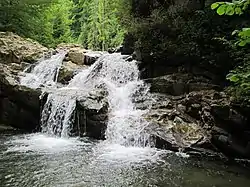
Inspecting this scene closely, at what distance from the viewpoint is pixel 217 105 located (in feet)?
28.4

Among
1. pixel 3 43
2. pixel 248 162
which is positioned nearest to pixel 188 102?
pixel 248 162

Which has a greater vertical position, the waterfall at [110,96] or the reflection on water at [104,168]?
the waterfall at [110,96]

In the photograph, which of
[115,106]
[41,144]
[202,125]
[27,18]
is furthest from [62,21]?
[202,125]

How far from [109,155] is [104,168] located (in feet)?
3.48

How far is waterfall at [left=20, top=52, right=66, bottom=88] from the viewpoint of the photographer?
13.2 m

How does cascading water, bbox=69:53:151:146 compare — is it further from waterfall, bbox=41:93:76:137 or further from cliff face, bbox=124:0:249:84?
waterfall, bbox=41:93:76:137

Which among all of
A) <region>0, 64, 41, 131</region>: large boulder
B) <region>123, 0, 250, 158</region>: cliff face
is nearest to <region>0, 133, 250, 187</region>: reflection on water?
A: <region>123, 0, 250, 158</region>: cliff face

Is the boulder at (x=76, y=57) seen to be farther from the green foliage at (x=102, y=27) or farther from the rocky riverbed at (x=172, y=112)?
the green foliage at (x=102, y=27)

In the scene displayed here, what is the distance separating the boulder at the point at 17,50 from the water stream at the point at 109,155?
7.19 ft

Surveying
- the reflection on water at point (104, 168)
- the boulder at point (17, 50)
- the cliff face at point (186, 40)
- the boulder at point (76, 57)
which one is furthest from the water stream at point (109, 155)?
the boulder at point (76, 57)

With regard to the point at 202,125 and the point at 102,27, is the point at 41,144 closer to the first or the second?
the point at 202,125

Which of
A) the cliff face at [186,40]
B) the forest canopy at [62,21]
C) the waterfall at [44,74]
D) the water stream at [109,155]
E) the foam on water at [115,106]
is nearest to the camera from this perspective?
the water stream at [109,155]

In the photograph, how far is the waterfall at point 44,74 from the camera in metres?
13.2

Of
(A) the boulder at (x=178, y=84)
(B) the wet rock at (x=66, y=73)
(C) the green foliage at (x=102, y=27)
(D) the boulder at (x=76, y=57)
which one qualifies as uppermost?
(C) the green foliage at (x=102, y=27)
